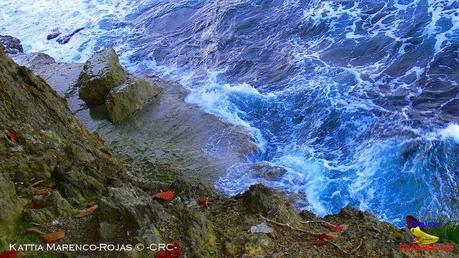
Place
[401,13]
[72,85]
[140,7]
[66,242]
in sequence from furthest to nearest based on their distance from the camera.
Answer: [140,7] < [401,13] < [72,85] < [66,242]

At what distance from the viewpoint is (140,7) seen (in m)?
20.5

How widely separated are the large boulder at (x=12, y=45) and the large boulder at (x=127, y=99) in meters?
6.94

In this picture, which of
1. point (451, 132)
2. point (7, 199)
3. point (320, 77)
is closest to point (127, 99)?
point (320, 77)

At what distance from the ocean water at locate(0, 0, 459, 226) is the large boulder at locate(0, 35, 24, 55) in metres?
0.76

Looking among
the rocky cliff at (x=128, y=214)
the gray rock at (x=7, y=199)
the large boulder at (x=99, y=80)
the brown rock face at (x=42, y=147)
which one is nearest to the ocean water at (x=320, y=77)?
the large boulder at (x=99, y=80)

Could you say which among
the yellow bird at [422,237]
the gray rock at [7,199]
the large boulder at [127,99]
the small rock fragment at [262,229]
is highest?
the gray rock at [7,199]

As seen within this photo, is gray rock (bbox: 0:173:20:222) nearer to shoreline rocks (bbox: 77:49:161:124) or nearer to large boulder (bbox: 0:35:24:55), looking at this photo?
shoreline rocks (bbox: 77:49:161:124)

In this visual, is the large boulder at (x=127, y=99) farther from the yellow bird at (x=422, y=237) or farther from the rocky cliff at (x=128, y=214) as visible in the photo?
the yellow bird at (x=422, y=237)

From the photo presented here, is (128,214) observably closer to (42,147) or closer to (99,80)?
(42,147)

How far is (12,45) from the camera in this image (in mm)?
17641

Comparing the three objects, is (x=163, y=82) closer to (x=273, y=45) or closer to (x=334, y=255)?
(x=273, y=45)

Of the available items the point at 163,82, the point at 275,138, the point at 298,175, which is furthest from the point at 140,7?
the point at 298,175

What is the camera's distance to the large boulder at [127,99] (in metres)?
12.1

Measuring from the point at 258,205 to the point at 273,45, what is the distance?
11205mm
